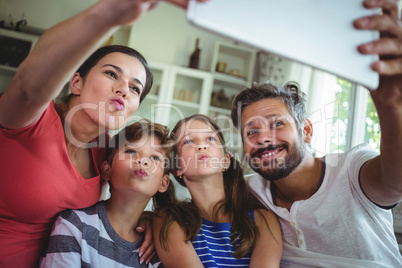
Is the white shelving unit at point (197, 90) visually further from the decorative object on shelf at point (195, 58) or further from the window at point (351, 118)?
the window at point (351, 118)

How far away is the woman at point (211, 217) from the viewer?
45.0 inches

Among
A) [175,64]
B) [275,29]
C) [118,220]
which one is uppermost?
[175,64]

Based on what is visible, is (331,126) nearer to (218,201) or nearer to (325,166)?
(325,166)

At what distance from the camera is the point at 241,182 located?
4.82ft

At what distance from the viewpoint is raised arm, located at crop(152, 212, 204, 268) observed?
1093 mm

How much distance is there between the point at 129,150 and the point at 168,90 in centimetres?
264

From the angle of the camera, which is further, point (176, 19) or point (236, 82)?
point (176, 19)

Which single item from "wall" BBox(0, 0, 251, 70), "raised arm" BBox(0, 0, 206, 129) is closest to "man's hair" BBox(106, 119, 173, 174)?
"raised arm" BBox(0, 0, 206, 129)

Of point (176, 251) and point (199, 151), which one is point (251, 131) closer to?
point (199, 151)

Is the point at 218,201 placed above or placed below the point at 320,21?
below

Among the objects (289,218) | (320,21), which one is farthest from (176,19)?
(320,21)

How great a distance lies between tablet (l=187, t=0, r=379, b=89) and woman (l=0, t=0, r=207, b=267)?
10 centimetres

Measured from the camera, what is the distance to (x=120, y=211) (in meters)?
1.21

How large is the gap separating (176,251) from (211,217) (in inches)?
11.1
